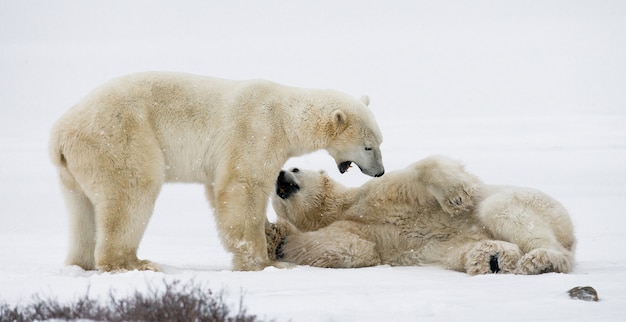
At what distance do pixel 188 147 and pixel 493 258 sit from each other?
2.35 m

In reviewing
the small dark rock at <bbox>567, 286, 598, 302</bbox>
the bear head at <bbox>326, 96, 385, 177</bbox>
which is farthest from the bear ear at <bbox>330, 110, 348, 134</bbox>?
the small dark rock at <bbox>567, 286, 598, 302</bbox>

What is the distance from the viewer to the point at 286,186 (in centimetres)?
738

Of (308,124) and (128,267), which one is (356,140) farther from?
(128,267)

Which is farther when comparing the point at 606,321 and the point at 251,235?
the point at 251,235

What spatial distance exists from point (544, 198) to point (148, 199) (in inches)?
116

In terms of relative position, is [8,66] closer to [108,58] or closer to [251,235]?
[108,58]

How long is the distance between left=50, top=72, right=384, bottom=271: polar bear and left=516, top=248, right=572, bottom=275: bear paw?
4.84ft

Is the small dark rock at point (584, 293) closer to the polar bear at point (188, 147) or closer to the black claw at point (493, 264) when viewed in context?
the black claw at point (493, 264)

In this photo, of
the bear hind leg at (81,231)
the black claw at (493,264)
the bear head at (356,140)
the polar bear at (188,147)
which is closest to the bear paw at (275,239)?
the polar bear at (188,147)

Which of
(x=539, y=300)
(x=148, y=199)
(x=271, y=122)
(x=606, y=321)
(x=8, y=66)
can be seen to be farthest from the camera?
(x=8, y=66)

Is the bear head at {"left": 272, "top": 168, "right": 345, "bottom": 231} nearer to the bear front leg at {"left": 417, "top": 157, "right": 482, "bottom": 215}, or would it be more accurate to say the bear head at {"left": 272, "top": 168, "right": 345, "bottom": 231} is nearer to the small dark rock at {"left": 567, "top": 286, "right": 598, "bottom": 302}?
the bear front leg at {"left": 417, "top": 157, "right": 482, "bottom": 215}

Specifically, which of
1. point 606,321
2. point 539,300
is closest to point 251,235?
point 539,300

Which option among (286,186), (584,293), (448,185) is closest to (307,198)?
(286,186)

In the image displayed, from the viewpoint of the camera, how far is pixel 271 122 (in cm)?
657
